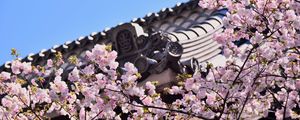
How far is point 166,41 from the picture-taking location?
9273 millimetres

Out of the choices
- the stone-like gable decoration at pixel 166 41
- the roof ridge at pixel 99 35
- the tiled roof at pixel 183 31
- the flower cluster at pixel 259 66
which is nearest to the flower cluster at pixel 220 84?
the flower cluster at pixel 259 66

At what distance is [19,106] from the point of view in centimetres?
734

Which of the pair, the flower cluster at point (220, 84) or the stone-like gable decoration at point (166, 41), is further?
the stone-like gable decoration at point (166, 41)

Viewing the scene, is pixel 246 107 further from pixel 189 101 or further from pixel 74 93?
pixel 74 93

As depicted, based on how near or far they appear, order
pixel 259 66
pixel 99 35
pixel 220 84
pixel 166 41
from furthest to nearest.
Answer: pixel 99 35 < pixel 166 41 < pixel 220 84 < pixel 259 66

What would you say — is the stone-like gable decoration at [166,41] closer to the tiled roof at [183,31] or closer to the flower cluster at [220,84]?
the tiled roof at [183,31]

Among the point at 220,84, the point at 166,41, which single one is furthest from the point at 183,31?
the point at 220,84

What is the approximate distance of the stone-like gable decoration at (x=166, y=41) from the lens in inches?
356

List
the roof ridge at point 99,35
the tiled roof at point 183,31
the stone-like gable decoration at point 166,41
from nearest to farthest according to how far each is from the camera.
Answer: the stone-like gable decoration at point 166,41 < the tiled roof at point 183,31 < the roof ridge at point 99,35

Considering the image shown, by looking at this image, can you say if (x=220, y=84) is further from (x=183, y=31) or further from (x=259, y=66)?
(x=183, y=31)

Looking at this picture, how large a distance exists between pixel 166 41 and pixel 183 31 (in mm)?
1791

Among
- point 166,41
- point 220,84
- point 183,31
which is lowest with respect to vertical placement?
point 220,84

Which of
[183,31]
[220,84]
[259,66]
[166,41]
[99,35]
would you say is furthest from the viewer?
[99,35]

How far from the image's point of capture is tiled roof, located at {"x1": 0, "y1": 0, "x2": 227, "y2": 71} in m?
A: 9.99
